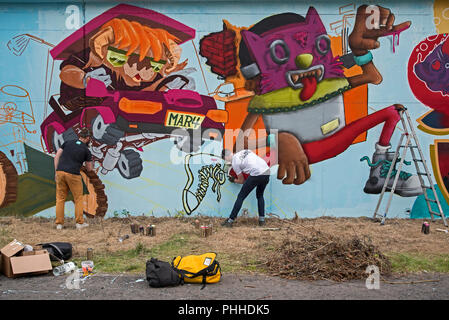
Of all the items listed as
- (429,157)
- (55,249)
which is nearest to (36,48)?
(55,249)

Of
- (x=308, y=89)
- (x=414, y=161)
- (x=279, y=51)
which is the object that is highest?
(x=279, y=51)

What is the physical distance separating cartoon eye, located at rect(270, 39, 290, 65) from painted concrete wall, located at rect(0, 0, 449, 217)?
106mm

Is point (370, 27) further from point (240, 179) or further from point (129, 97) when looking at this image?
point (129, 97)

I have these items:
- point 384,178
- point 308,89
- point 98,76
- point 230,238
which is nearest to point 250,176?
point 230,238

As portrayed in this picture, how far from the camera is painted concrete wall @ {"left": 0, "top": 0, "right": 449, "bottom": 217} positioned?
325 inches

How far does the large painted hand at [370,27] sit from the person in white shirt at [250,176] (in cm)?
320

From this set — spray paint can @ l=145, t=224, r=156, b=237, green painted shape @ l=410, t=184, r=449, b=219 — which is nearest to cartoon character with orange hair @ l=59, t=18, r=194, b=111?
spray paint can @ l=145, t=224, r=156, b=237

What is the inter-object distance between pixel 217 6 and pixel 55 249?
18.7 feet

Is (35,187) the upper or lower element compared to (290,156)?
lower

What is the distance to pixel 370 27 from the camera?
8.27 metres

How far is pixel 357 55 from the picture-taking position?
8305 mm

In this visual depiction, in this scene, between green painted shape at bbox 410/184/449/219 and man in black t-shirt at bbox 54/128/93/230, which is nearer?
man in black t-shirt at bbox 54/128/93/230

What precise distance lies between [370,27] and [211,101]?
3684 millimetres

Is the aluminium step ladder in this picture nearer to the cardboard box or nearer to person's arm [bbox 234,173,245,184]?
person's arm [bbox 234,173,245,184]
